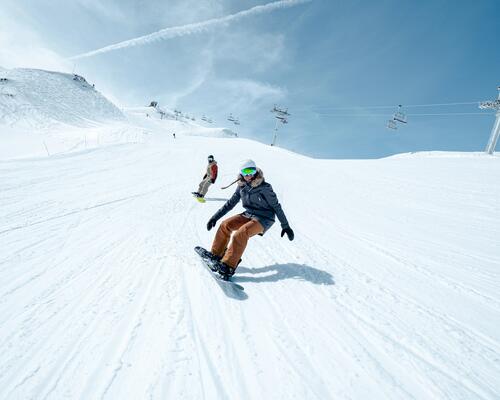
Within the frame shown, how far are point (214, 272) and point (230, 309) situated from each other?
0.80 meters

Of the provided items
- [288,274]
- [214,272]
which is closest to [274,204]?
[288,274]

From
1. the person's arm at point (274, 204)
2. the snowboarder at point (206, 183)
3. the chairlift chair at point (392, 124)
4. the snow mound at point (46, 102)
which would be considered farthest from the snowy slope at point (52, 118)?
the chairlift chair at point (392, 124)

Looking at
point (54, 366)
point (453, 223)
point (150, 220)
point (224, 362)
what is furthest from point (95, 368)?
point (453, 223)

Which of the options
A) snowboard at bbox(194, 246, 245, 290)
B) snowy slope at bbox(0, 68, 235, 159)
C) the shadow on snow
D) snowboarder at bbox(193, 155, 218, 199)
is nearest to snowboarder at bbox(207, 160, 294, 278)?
snowboard at bbox(194, 246, 245, 290)

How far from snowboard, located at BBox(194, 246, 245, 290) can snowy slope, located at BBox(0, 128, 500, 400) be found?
0.14 metres

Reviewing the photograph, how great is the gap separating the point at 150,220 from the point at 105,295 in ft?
11.4

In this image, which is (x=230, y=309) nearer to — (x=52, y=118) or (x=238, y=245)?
(x=238, y=245)

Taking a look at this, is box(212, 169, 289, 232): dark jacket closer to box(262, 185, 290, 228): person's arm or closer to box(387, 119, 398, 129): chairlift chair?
box(262, 185, 290, 228): person's arm

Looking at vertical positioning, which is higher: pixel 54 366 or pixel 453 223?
pixel 453 223

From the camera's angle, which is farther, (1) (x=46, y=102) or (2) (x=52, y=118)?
(1) (x=46, y=102)

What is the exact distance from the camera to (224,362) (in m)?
2.34

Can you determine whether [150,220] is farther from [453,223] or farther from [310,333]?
[453,223]

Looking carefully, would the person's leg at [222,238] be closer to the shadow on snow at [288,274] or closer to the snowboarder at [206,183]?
the shadow on snow at [288,274]

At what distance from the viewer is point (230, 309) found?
3.18m
